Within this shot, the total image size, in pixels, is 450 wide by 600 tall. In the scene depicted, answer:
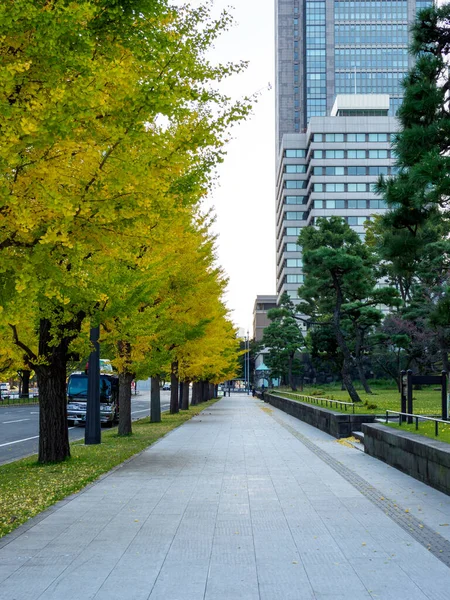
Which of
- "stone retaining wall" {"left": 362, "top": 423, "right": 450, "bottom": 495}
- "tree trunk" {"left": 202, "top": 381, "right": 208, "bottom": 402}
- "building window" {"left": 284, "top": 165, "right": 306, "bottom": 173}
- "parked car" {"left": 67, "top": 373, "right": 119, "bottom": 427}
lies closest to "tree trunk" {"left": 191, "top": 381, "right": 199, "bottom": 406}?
"tree trunk" {"left": 202, "top": 381, "right": 208, "bottom": 402}

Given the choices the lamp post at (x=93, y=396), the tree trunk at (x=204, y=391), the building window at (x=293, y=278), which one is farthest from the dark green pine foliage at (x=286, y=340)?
the building window at (x=293, y=278)

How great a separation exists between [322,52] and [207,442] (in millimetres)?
150016

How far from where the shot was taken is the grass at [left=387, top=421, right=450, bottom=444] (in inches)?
479

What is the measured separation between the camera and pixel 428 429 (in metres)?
13.9

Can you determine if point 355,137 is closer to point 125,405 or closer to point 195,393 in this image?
point 195,393

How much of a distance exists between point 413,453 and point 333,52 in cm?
15623

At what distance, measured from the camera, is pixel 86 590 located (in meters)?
5.32

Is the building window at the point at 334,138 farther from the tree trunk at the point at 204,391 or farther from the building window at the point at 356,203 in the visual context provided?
the tree trunk at the point at 204,391

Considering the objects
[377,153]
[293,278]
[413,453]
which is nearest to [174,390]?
[413,453]

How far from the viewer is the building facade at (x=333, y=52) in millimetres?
154375

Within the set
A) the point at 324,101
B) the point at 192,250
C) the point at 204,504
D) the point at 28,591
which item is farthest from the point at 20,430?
the point at 324,101

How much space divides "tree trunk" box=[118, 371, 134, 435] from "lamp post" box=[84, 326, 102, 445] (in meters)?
3.25

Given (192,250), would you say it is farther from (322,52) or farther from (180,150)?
(322,52)

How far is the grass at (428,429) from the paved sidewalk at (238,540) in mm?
977
